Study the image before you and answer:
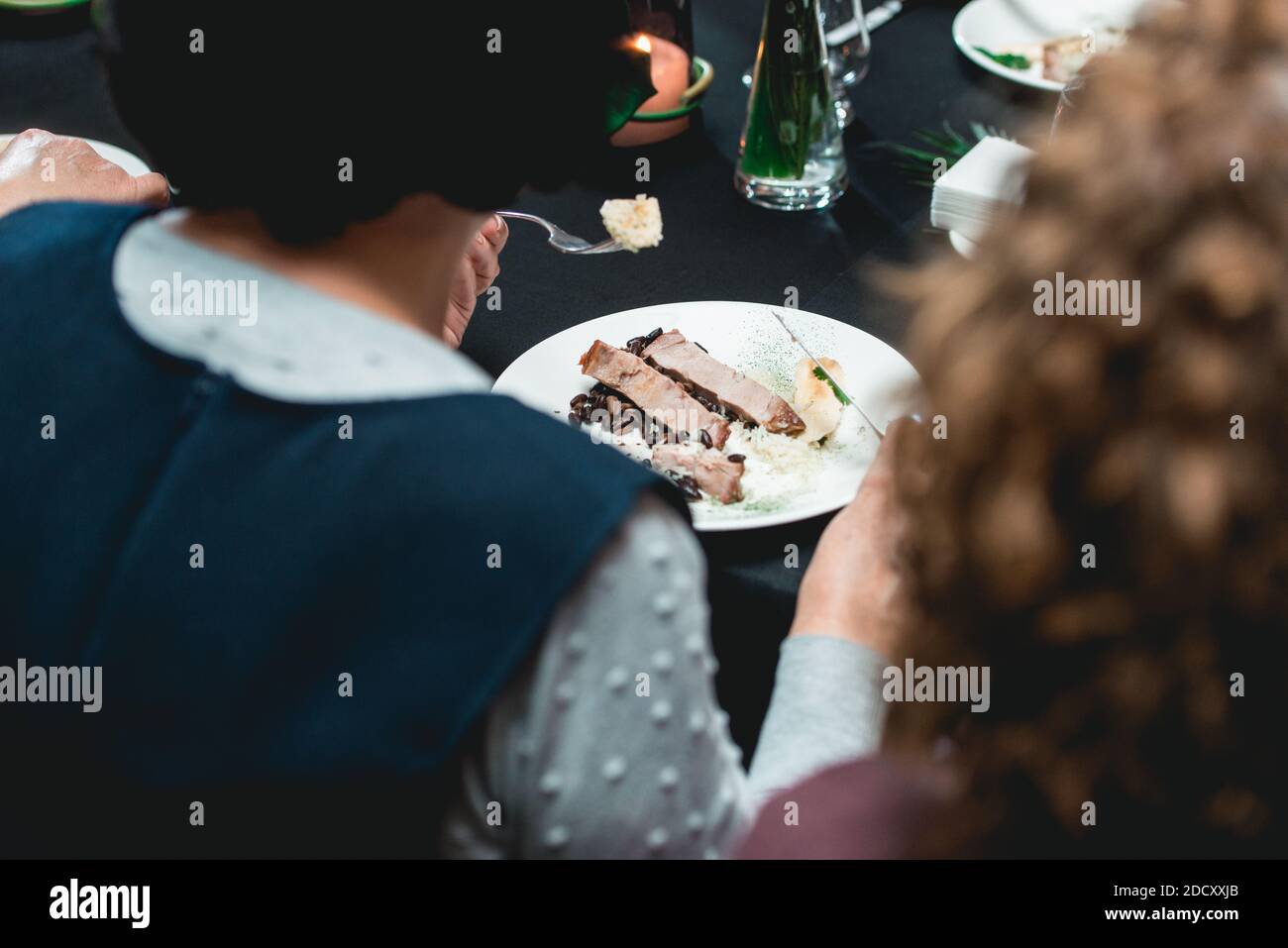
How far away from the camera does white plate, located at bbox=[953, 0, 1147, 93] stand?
1873mm

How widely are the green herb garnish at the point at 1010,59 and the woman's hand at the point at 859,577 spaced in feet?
3.79

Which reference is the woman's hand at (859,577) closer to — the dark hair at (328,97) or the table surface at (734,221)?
the table surface at (734,221)

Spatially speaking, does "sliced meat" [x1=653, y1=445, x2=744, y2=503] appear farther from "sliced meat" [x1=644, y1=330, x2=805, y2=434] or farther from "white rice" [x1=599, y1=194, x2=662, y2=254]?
"white rice" [x1=599, y1=194, x2=662, y2=254]

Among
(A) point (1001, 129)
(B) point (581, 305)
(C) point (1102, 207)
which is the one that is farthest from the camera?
(A) point (1001, 129)

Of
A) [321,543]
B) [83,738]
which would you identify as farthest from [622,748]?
[83,738]

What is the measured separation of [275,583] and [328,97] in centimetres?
29

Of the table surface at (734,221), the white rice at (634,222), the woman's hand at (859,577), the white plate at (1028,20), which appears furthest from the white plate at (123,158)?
the white plate at (1028,20)

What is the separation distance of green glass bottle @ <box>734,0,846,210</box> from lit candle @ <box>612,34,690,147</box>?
0.56ft

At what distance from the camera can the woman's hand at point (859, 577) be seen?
0.85m

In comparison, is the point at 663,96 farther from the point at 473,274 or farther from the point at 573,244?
the point at 473,274
